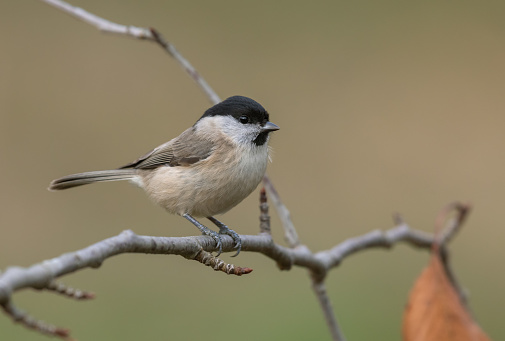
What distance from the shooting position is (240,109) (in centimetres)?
236

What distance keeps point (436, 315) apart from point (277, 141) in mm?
3452

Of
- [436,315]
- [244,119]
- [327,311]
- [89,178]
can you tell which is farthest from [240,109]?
[436,315]

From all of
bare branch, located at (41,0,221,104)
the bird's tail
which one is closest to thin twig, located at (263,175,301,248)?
bare branch, located at (41,0,221,104)

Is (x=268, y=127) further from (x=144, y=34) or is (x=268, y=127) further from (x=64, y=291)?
(x=64, y=291)

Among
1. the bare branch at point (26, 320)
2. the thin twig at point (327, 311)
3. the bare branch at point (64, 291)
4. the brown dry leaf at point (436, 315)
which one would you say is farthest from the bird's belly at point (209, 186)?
the bare branch at point (26, 320)

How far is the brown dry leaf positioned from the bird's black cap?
0.86m

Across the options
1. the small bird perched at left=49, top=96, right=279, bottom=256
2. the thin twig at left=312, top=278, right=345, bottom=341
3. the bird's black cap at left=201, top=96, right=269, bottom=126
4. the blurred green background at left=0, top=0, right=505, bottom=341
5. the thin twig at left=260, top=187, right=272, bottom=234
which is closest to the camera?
the thin twig at left=260, top=187, right=272, bottom=234

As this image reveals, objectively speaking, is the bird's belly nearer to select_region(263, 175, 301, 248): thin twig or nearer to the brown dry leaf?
select_region(263, 175, 301, 248): thin twig

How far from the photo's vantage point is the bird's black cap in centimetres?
233

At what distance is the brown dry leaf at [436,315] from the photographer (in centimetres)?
175

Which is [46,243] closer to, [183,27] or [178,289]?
[178,289]

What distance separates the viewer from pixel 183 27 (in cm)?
606

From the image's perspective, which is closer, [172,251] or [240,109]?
[172,251]

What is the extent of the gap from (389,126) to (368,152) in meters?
0.35
